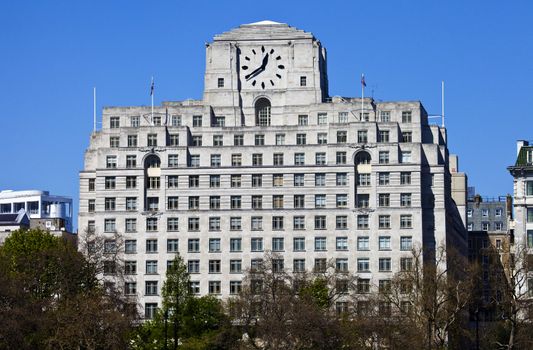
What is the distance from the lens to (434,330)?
609ft

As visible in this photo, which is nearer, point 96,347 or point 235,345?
point 96,347

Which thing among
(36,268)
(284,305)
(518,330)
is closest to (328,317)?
(284,305)

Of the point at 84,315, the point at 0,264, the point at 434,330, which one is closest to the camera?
the point at 84,315

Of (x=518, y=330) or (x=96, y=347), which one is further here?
(x=518, y=330)

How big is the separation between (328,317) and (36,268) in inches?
1411

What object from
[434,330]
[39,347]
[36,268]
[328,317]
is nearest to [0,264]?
[36,268]

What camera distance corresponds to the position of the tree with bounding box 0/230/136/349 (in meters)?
172

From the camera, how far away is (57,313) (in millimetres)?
176875

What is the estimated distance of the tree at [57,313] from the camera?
564ft

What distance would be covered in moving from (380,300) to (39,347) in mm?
44890

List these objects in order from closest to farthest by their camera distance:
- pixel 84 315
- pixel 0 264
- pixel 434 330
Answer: pixel 84 315 → pixel 434 330 → pixel 0 264

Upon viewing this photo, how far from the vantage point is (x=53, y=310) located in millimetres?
183875

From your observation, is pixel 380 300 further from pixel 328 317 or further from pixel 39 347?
pixel 39 347

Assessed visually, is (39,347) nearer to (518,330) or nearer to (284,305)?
(284,305)
